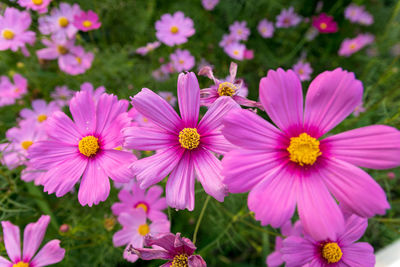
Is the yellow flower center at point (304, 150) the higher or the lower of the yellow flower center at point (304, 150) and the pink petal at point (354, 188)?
the higher

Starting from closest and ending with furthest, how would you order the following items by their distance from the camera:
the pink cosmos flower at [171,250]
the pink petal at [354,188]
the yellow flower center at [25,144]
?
the pink petal at [354,188]
the pink cosmos flower at [171,250]
the yellow flower center at [25,144]

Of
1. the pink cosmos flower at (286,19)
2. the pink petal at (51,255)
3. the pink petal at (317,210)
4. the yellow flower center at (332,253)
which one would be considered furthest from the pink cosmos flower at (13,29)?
the pink cosmos flower at (286,19)

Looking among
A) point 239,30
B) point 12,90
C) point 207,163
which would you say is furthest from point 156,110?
point 239,30

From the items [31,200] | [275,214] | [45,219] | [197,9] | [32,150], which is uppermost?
[197,9]

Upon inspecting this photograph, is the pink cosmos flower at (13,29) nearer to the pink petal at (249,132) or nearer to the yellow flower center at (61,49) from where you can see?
the yellow flower center at (61,49)

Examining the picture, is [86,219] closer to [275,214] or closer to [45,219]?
[45,219]

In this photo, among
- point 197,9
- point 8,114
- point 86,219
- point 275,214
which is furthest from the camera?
point 197,9

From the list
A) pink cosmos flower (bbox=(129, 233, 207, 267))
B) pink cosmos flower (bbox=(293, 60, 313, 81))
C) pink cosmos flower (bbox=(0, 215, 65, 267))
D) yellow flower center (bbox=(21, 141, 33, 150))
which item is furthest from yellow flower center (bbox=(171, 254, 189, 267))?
pink cosmos flower (bbox=(293, 60, 313, 81))

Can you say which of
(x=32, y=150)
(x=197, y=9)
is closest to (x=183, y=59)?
(x=197, y=9)
